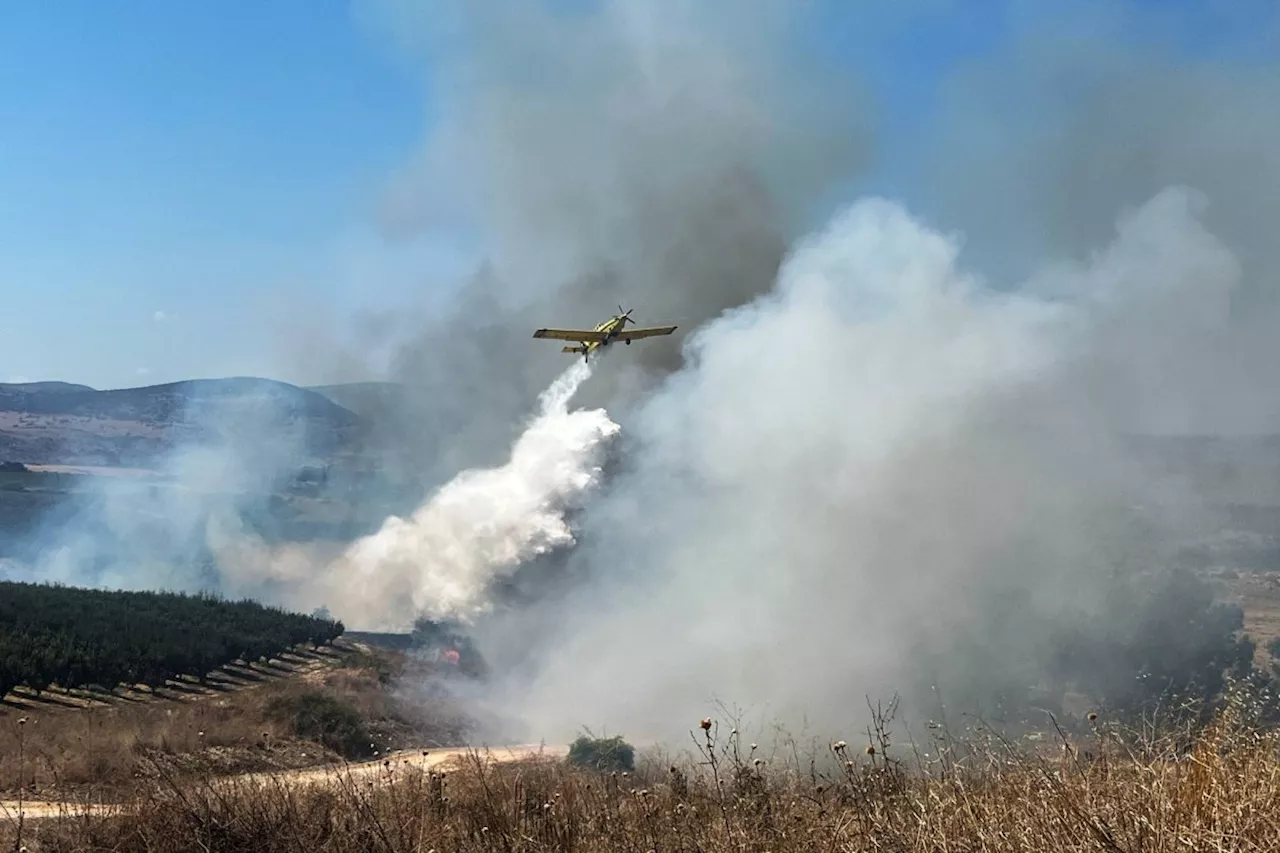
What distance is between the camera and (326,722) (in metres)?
31.6

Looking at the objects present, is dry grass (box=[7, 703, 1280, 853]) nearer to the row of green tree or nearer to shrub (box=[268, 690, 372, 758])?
shrub (box=[268, 690, 372, 758])

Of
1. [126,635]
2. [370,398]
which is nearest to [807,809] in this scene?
[126,635]

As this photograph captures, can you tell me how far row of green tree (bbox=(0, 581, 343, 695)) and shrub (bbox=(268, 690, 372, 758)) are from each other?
1085 cm

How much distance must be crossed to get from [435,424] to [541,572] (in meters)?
48.2

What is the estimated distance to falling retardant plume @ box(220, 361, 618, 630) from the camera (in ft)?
191

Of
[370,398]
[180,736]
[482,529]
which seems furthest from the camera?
[370,398]

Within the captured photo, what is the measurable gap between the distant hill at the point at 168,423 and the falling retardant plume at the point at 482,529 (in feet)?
198

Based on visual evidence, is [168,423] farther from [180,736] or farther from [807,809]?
[807,809]

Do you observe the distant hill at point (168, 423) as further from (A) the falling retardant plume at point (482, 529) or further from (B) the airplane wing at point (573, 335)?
(B) the airplane wing at point (573, 335)

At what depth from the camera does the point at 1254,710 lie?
300 inches

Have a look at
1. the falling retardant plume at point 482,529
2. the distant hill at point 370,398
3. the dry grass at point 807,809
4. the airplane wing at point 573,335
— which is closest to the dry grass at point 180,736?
the dry grass at point 807,809

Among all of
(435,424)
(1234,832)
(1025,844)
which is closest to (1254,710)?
(1234,832)

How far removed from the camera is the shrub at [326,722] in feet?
99.7

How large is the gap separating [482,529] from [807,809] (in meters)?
54.4
